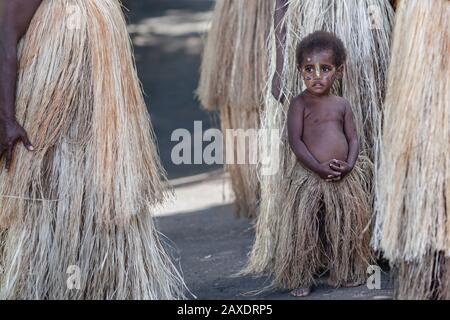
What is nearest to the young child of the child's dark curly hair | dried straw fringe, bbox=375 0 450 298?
the child's dark curly hair

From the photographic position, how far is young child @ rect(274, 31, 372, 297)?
4.79m

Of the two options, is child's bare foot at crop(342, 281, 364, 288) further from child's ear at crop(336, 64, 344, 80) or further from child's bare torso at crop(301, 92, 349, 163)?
child's ear at crop(336, 64, 344, 80)

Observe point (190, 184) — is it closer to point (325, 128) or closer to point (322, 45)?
point (325, 128)

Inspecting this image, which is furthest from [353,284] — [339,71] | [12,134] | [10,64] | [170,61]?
[170,61]

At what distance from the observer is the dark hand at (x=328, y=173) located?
4770 mm

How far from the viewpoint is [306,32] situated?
16.6 ft

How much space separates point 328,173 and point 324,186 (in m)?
0.08

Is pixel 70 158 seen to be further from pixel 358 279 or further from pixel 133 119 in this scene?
pixel 358 279

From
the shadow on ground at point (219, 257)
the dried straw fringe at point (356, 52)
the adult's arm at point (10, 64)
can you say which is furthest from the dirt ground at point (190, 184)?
the adult's arm at point (10, 64)

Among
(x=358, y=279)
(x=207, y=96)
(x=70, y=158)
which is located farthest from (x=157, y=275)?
(x=207, y=96)

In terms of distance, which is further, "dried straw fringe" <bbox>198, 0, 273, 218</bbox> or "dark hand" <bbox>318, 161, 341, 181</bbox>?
"dried straw fringe" <bbox>198, 0, 273, 218</bbox>

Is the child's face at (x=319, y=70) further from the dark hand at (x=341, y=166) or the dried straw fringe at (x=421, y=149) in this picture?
the dried straw fringe at (x=421, y=149)
